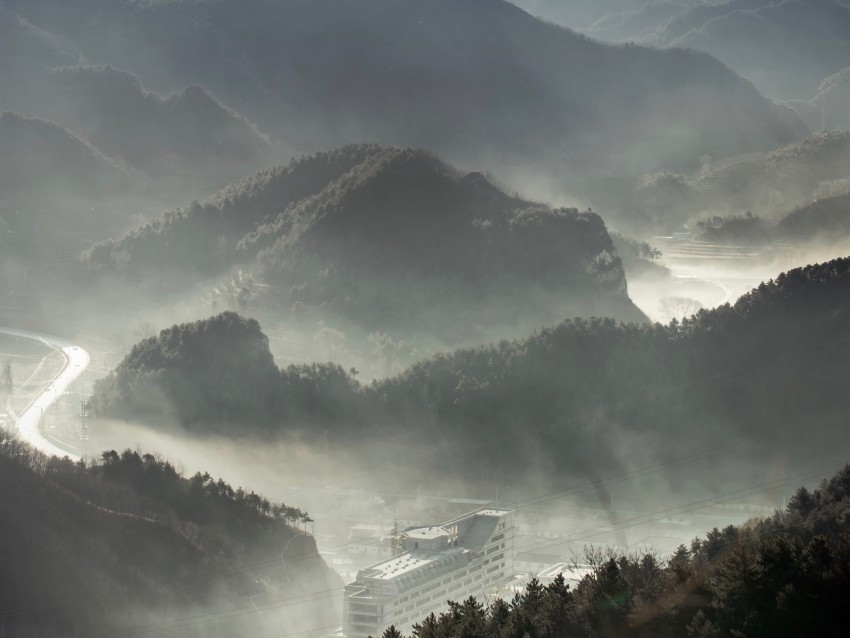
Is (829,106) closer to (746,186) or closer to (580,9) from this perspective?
(746,186)

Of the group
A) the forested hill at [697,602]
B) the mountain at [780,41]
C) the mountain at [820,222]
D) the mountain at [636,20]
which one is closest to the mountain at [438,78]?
the mountain at [780,41]

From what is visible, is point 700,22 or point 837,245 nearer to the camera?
point 837,245

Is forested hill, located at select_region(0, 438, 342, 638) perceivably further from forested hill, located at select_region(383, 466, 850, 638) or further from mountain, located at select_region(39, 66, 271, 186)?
mountain, located at select_region(39, 66, 271, 186)

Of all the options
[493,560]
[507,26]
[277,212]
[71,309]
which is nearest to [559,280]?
[277,212]

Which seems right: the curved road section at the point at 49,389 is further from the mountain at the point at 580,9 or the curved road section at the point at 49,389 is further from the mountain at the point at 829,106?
the mountain at the point at 580,9

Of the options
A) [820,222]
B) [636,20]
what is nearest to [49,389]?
[820,222]

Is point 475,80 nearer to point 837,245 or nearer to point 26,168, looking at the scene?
point 26,168
